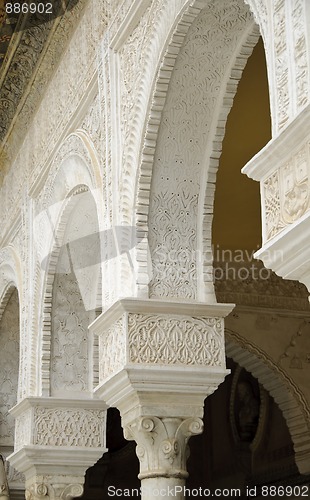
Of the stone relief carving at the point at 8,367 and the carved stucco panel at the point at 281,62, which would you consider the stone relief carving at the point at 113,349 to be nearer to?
the carved stucco panel at the point at 281,62

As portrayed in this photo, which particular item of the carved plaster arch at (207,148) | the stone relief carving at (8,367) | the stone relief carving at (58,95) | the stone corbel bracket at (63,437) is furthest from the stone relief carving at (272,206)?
the stone relief carving at (8,367)

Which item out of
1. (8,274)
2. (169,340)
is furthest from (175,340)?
(8,274)

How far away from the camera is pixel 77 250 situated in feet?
21.0

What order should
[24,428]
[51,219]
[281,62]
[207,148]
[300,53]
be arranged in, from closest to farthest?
[300,53], [281,62], [207,148], [51,219], [24,428]

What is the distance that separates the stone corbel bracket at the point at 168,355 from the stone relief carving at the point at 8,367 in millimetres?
3987

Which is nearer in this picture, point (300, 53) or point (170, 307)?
point (300, 53)

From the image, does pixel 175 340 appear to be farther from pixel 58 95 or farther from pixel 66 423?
pixel 58 95

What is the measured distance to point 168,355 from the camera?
14.4ft

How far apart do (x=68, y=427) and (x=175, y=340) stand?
202cm

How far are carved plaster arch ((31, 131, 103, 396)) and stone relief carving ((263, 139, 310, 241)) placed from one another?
275cm

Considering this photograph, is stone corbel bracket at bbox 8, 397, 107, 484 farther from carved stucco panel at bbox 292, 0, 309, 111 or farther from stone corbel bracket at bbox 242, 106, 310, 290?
carved stucco panel at bbox 292, 0, 309, 111

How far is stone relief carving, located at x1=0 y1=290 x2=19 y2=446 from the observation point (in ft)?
27.4

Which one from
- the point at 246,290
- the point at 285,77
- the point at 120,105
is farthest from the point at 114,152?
the point at 246,290

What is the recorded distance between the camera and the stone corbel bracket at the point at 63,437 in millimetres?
6168
